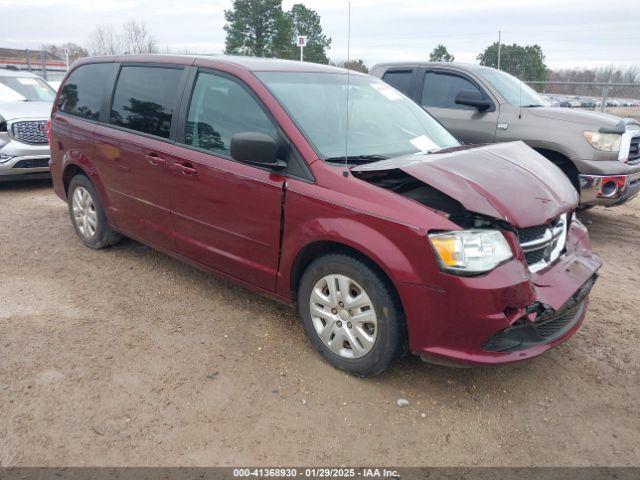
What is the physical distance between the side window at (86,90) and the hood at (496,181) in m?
2.94

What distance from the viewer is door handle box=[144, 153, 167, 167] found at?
4000mm

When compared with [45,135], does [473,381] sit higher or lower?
lower

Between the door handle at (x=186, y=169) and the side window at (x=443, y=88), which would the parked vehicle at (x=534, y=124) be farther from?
the door handle at (x=186, y=169)

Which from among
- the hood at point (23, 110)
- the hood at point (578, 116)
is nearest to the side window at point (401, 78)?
the hood at point (578, 116)

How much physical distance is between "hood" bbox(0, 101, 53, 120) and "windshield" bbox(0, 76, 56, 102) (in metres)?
0.57

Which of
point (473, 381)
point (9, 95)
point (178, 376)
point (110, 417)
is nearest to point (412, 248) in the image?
point (473, 381)

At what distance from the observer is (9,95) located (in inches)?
351

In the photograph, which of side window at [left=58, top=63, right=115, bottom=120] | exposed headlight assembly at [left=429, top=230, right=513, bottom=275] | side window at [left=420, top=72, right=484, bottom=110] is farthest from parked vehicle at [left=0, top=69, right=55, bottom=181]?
exposed headlight assembly at [left=429, top=230, right=513, bottom=275]

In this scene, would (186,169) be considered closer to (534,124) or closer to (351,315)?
(351,315)

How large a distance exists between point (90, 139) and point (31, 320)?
1772mm

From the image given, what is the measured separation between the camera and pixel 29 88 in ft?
31.0

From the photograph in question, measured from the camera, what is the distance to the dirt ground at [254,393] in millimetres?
2598

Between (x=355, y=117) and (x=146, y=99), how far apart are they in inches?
70.2

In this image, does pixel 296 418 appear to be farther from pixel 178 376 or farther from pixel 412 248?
pixel 412 248
